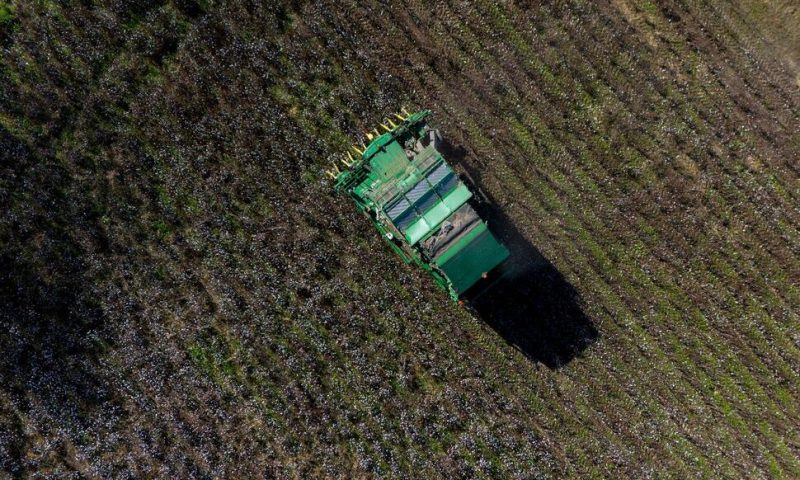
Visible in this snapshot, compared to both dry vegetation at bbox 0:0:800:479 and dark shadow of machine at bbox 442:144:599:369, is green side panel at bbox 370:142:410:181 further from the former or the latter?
dark shadow of machine at bbox 442:144:599:369

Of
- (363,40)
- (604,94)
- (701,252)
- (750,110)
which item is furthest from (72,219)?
(750,110)

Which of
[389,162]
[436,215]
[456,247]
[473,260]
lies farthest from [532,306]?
[389,162]

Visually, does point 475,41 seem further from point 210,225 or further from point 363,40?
point 210,225

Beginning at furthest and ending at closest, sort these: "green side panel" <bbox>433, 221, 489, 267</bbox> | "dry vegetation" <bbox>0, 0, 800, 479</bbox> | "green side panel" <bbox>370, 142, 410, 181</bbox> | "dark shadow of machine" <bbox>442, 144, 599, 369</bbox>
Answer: "dark shadow of machine" <bbox>442, 144, 599, 369</bbox> < "dry vegetation" <bbox>0, 0, 800, 479</bbox> < "green side panel" <bbox>370, 142, 410, 181</bbox> < "green side panel" <bbox>433, 221, 489, 267</bbox>

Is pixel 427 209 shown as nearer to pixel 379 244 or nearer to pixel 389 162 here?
pixel 389 162

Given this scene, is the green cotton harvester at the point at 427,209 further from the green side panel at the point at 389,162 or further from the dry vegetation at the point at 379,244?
the dry vegetation at the point at 379,244

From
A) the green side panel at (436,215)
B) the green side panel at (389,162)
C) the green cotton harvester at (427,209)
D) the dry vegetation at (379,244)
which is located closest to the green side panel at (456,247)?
the green cotton harvester at (427,209)

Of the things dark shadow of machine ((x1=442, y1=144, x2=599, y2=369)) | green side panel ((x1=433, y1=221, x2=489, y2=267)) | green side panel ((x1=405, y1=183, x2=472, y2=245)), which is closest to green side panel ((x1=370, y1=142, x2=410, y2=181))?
green side panel ((x1=405, y1=183, x2=472, y2=245))

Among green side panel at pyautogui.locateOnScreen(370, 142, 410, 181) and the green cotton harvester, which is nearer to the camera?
the green cotton harvester
